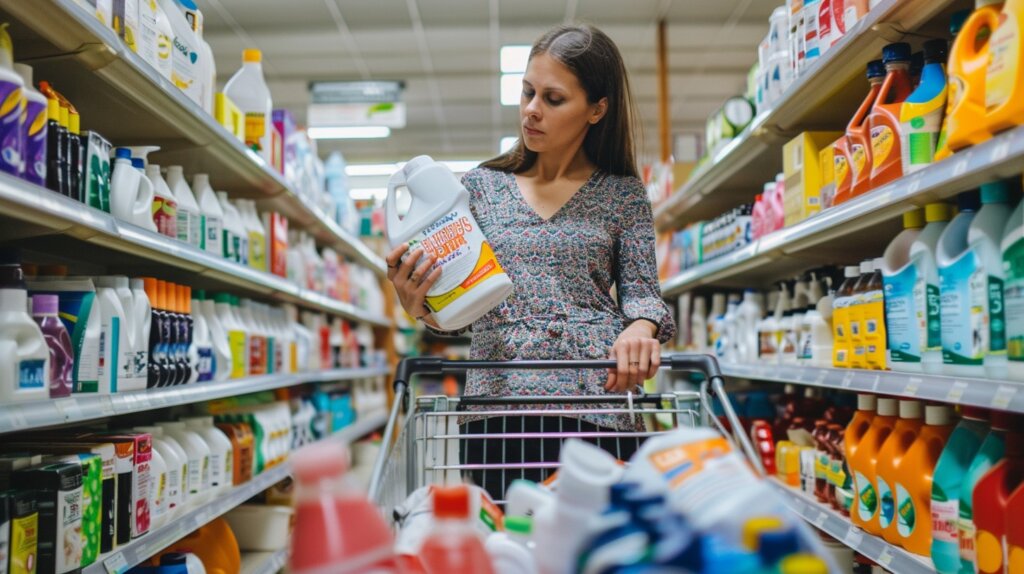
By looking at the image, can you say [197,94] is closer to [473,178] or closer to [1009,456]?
[473,178]

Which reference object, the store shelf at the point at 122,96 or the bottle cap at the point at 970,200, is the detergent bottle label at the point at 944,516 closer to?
the bottle cap at the point at 970,200

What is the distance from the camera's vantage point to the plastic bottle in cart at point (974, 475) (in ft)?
5.41

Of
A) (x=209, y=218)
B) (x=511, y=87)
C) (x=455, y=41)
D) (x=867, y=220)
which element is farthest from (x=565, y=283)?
(x=511, y=87)

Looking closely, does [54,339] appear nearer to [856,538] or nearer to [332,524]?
[332,524]

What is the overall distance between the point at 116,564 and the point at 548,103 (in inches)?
59.1

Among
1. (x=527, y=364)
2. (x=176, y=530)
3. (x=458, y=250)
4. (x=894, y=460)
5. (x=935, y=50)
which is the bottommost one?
(x=176, y=530)

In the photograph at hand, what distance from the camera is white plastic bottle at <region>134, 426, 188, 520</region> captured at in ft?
8.55

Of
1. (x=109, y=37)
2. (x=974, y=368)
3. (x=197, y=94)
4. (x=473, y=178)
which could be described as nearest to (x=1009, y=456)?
(x=974, y=368)

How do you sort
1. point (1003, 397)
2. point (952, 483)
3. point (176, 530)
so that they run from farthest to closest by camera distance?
point (176, 530) < point (952, 483) < point (1003, 397)

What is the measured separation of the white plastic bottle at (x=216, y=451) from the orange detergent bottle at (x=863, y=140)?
224cm

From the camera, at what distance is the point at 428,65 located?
805 cm

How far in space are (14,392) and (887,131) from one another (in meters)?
1.93

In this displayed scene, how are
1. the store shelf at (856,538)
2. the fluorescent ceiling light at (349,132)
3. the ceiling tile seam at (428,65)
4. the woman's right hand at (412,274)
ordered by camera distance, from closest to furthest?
the woman's right hand at (412,274) → the store shelf at (856,538) → the ceiling tile seam at (428,65) → the fluorescent ceiling light at (349,132)

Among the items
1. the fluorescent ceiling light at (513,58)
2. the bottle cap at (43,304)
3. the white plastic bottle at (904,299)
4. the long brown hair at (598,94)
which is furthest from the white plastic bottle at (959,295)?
the fluorescent ceiling light at (513,58)
